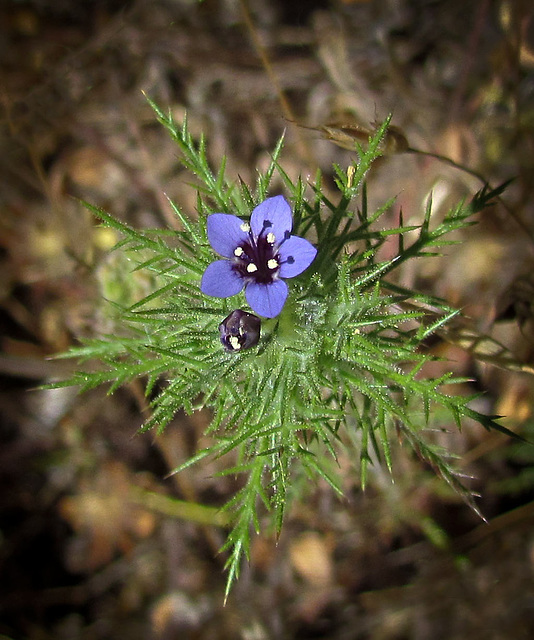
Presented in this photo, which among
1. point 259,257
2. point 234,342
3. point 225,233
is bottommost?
→ point 234,342

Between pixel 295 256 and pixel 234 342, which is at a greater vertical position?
pixel 295 256

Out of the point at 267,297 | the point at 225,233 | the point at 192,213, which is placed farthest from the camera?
the point at 192,213

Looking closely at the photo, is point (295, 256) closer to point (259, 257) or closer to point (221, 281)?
point (259, 257)

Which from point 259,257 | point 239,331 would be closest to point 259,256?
point 259,257

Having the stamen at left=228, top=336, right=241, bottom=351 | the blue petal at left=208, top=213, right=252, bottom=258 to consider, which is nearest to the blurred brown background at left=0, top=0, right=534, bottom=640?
the blue petal at left=208, top=213, right=252, bottom=258

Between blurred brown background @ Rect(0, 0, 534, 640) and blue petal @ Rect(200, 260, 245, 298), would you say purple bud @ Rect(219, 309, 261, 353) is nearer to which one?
blue petal @ Rect(200, 260, 245, 298)

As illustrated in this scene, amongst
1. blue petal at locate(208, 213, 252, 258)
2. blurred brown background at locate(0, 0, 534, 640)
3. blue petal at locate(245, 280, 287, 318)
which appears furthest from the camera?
blurred brown background at locate(0, 0, 534, 640)

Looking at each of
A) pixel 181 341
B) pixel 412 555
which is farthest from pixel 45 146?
pixel 412 555

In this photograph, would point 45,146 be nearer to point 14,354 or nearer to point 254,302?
point 14,354
